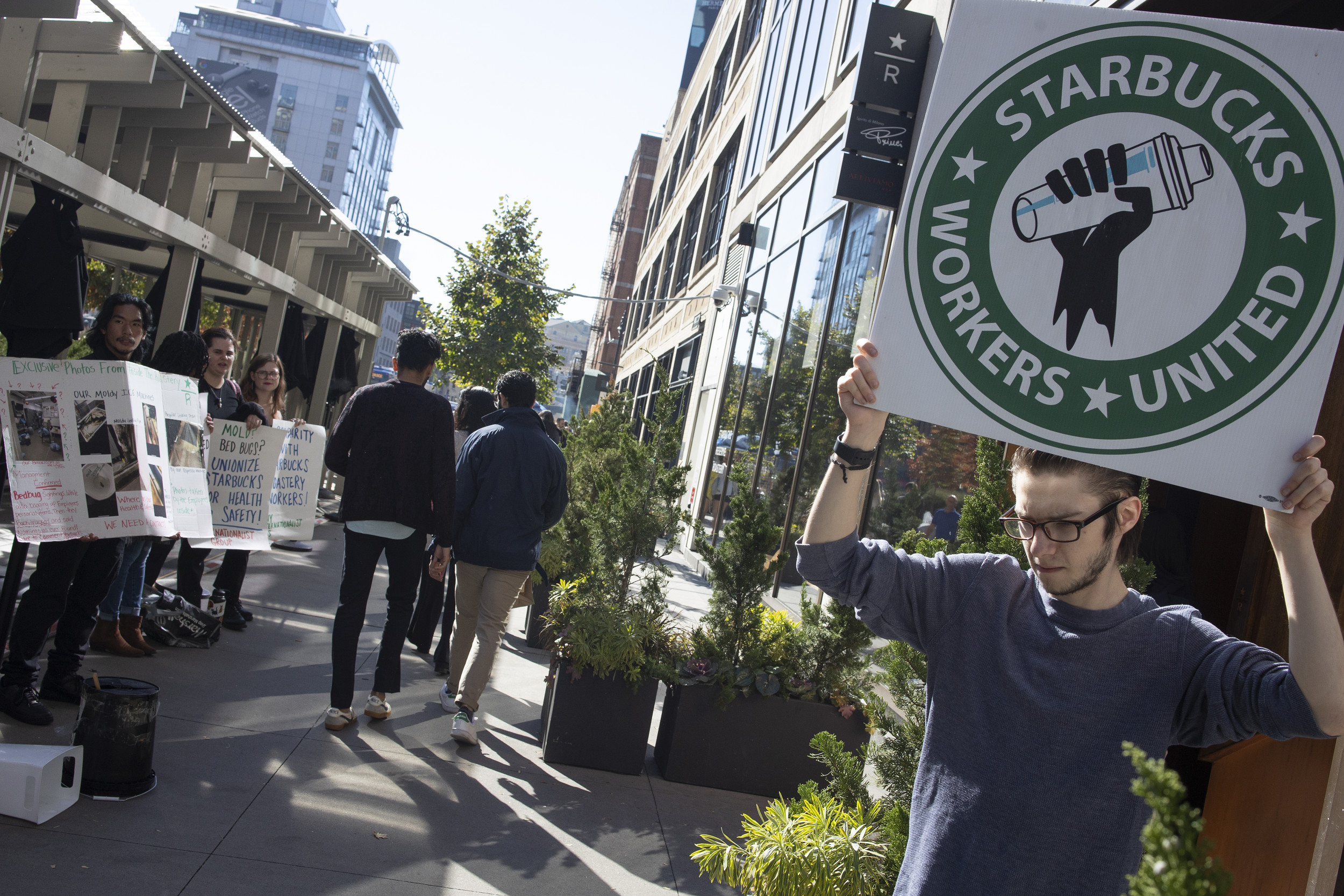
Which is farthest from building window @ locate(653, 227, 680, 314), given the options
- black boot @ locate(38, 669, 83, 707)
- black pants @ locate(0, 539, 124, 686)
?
black boot @ locate(38, 669, 83, 707)

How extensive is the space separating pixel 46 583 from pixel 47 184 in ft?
8.76

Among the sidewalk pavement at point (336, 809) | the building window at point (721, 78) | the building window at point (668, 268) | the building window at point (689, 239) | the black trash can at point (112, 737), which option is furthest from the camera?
the building window at point (668, 268)

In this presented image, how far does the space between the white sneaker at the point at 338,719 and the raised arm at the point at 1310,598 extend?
15.3ft

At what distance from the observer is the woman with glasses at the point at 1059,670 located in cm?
176

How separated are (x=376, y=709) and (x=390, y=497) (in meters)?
1.24

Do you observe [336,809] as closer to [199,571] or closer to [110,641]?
[110,641]

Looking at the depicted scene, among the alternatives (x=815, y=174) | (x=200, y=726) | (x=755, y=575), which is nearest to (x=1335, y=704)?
(x=755, y=575)

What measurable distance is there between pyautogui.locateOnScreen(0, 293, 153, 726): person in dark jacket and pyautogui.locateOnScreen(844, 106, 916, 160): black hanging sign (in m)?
5.60

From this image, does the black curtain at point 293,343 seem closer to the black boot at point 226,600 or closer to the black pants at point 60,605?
the black boot at point 226,600

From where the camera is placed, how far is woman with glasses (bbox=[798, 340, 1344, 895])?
5.77 feet

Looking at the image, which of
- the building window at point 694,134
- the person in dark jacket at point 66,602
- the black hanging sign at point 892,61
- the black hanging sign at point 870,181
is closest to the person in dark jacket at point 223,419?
the person in dark jacket at point 66,602

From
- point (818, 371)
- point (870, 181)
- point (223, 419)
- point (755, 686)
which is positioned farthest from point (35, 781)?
point (818, 371)

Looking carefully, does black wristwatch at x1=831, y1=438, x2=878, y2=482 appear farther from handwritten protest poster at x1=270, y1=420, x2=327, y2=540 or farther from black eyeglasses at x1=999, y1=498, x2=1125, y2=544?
handwritten protest poster at x1=270, y1=420, x2=327, y2=540

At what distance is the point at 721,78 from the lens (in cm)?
2634
